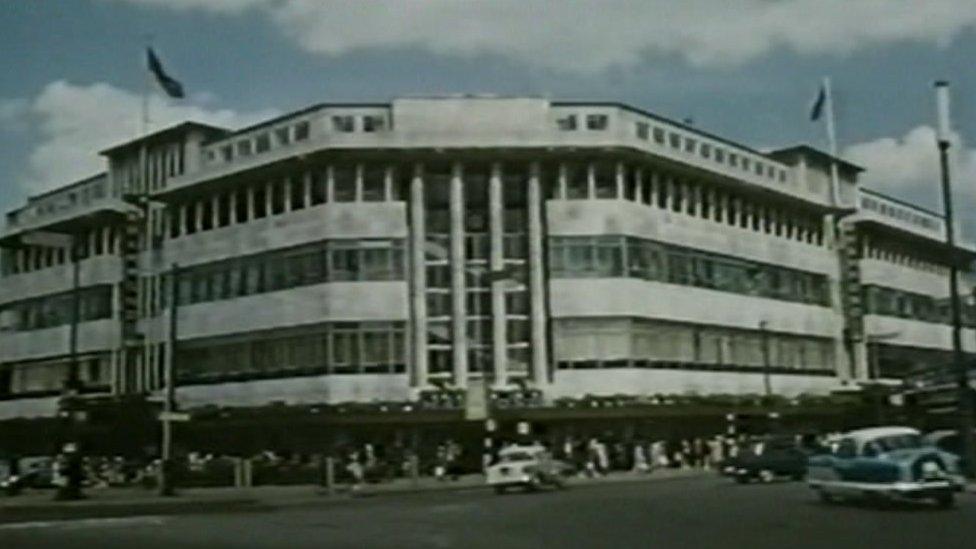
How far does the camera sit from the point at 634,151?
61375mm

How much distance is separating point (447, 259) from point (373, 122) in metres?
7.54

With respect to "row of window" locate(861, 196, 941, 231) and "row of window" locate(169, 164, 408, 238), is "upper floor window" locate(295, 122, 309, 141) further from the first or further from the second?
"row of window" locate(861, 196, 941, 231)

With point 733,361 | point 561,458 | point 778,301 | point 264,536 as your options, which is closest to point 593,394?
point 561,458

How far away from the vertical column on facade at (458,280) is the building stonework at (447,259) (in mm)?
112

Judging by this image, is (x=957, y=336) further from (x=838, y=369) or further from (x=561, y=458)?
(x=838, y=369)

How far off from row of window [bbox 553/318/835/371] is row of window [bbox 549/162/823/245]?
6072 millimetres

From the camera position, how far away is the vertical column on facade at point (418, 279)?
5947cm

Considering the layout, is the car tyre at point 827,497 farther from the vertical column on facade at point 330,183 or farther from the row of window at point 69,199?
the row of window at point 69,199

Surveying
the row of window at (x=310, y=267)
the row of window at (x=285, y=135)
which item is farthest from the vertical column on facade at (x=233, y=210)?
the row of window at (x=310, y=267)

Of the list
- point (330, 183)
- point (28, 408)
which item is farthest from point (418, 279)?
point (28, 408)

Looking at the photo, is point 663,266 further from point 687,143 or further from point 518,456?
point 518,456

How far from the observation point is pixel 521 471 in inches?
1575

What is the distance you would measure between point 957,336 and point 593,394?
1134 inches

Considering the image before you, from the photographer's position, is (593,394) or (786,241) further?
(786,241)
